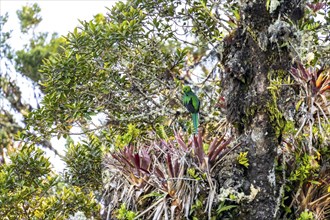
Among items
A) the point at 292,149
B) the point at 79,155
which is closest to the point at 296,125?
the point at 292,149

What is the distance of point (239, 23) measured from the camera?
3.17 meters

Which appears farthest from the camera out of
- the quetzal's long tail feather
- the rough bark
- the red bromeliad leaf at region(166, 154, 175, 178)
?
the quetzal's long tail feather

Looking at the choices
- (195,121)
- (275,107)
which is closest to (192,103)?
(195,121)

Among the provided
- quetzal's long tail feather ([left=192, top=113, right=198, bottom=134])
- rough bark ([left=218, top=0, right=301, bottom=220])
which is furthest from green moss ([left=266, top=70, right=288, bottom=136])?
quetzal's long tail feather ([left=192, top=113, right=198, bottom=134])

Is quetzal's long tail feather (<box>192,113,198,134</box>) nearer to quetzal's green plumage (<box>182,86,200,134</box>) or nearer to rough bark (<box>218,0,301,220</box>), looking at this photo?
quetzal's green plumage (<box>182,86,200,134</box>)

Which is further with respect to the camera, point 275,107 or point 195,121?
point 195,121

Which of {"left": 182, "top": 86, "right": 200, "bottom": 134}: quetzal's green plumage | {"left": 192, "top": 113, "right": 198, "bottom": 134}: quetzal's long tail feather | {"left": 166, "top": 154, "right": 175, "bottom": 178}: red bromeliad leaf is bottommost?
{"left": 166, "top": 154, "right": 175, "bottom": 178}: red bromeliad leaf

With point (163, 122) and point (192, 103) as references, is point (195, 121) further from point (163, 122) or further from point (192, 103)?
point (163, 122)

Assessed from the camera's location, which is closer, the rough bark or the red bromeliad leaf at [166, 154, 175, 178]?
the rough bark

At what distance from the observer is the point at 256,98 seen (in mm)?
3004

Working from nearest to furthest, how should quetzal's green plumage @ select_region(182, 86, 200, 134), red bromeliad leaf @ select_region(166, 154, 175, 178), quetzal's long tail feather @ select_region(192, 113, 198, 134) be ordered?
red bromeliad leaf @ select_region(166, 154, 175, 178), quetzal's long tail feather @ select_region(192, 113, 198, 134), quetzal's green plumage @ select_region(182, 86, 200, 134)

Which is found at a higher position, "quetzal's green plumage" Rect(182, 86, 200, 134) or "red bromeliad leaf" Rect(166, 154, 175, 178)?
"quetzal's green plumage" Rect(182, 86, 200, 134)

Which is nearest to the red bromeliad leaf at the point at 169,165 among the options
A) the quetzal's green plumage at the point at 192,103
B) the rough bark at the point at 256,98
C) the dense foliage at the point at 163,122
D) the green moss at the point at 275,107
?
the dense foliage at the point at 163,122

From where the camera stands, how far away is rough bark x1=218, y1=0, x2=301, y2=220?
2846mm
